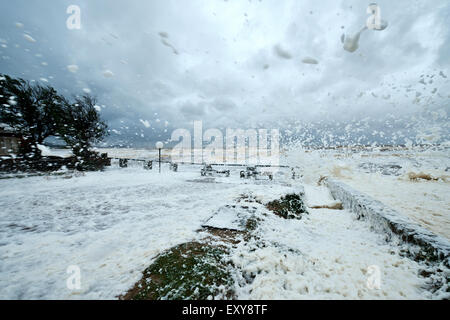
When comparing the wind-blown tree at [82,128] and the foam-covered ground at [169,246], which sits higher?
the wind-blown tree at [82,128]

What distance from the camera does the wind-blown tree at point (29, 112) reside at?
1712 centimetres

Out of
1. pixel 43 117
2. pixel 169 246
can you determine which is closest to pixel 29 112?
pixel 43 117

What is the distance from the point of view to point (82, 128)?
64.5ft

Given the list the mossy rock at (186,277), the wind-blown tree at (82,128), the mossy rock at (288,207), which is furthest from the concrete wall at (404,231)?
the wind-blown tree at (82,128)

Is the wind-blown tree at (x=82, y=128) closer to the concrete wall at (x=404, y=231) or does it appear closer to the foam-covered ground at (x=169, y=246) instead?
the foam-covered ground at (x=169, y=246)

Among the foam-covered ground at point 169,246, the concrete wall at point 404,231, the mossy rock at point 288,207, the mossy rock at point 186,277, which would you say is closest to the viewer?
the mossy rock at point 186,277

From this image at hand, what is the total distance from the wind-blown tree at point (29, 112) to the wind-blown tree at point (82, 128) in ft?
3.00

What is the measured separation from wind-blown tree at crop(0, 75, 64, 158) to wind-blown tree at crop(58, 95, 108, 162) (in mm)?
914

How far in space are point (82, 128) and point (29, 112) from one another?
15.1 ft

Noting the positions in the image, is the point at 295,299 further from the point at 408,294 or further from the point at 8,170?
the point at 8,170

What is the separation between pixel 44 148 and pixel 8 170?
201 inches

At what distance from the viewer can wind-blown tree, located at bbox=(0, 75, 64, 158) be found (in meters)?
17.1

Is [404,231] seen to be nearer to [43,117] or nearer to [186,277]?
[186,277]

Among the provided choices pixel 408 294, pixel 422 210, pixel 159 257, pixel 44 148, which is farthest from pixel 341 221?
pixel 44 148
